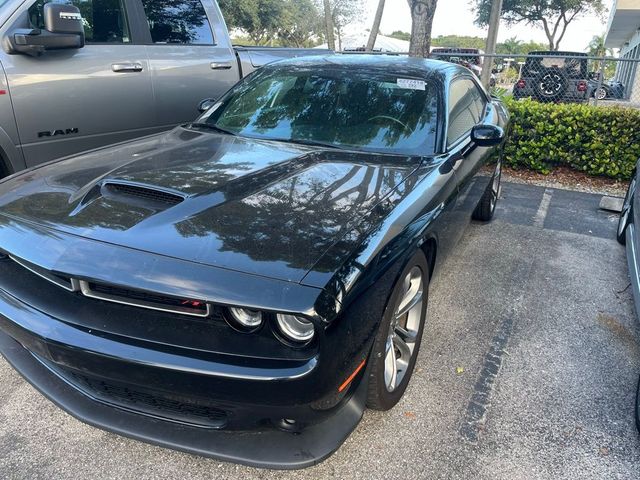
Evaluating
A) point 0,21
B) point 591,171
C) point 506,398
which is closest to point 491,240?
point 506,398

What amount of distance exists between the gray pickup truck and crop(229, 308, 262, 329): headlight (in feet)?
9.33

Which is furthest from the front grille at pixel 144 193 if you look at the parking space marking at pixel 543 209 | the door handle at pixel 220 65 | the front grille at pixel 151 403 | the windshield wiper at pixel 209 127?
the parking space marking at pixel 543 209

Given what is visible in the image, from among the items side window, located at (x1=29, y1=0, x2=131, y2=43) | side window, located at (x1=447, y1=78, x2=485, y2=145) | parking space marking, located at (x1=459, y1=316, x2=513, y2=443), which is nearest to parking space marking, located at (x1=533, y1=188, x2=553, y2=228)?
side window, located at (x1=447, y1=78, x2=485, y2=145)

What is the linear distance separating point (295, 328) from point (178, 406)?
564 mm

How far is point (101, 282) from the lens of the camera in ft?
6.11

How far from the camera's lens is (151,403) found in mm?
2021

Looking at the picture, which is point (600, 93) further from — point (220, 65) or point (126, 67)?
point (126, 67)

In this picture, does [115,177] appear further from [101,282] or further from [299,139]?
[299,139]

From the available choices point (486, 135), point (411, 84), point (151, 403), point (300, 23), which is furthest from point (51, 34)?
point (300, 23)

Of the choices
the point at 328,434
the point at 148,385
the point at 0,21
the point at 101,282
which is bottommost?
the point at 328,434

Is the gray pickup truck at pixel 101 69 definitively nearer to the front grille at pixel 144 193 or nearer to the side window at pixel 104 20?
the side window at pixel 104 20

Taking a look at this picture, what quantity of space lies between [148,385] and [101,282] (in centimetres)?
40

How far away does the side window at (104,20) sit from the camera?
14.3ft

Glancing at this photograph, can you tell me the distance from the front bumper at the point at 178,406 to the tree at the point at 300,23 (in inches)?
1300
